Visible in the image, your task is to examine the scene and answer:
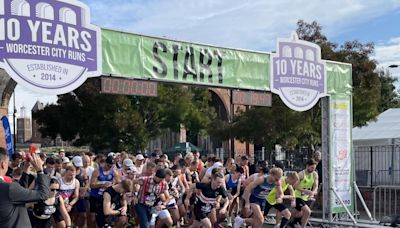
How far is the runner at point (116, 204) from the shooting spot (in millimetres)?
9817

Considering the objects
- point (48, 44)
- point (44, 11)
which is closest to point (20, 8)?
point (44, 11)

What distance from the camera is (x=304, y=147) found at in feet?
90.4

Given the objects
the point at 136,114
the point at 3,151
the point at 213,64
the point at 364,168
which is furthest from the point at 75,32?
the point at 136,114

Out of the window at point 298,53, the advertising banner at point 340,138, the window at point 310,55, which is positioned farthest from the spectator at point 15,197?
the advertising banner at point 340,138

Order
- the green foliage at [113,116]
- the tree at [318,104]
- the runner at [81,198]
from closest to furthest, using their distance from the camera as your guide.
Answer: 1. the runner at [81,198]
2. the tree at [318,104]
3. the green foliage at [113,116]

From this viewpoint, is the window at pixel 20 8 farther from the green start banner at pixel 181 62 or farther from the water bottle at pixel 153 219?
the water bottle at pixel 153 219

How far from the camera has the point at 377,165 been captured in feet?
65.0

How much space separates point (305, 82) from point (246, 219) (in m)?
3.88

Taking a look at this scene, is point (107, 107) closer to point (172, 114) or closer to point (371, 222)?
point (172, 114)

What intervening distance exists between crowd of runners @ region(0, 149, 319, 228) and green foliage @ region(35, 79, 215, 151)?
16964 mm

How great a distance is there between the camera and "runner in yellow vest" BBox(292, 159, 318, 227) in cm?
1259

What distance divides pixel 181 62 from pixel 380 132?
14.8 meters

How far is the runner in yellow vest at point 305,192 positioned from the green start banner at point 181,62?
7.11 feet

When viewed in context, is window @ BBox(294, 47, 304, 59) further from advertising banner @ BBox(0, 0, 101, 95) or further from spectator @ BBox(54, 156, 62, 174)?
spectator @ BBox(54, 156, 62, 174)
